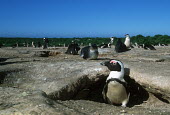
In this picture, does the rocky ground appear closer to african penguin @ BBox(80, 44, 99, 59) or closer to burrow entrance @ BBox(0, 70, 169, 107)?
burrow entrance @ BBox(0, 70, 169, 107)

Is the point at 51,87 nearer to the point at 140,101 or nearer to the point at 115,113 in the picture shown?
the point at 115,113

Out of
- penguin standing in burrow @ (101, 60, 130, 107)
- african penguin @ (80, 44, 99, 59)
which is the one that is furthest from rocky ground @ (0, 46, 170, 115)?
african penguin @ (80, 44, 99, 59)

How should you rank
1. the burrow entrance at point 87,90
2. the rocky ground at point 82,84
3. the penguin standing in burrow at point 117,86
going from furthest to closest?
the penguin standing in burrow at point 117,86 < the burrow entrance at point 87,90 < the rocky ground at point 82,84

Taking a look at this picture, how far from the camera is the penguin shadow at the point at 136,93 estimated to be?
22.8ft

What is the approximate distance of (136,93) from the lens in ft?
24.7

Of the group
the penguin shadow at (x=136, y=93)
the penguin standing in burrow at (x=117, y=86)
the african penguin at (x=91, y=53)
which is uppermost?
the african penguin at (x=91, y=53)

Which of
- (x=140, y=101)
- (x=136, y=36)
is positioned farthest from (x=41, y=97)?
(x=136, y=36)

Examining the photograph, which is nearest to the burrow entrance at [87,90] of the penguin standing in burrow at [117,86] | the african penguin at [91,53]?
the penguin standing in burrow at [117,86]

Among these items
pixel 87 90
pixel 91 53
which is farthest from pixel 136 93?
pixel 91 53

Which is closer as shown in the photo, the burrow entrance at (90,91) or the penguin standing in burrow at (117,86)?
the burrow entrance at (90,91)

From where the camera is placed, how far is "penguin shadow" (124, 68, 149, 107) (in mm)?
6960

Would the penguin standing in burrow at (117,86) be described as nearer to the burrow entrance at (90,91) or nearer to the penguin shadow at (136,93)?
the burrow entrance at (90,91)

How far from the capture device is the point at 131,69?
6602 mm

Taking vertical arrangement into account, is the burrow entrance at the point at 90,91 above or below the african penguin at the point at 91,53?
below
